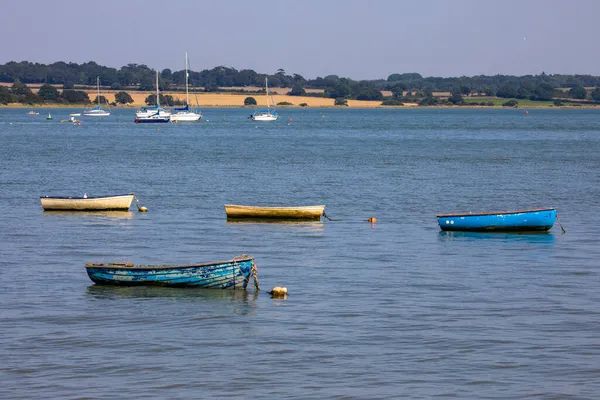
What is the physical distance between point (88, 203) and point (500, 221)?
2197cm

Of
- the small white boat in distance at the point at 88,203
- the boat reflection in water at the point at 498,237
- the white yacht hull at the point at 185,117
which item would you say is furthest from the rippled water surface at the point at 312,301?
the white yacht hull at the point at 185,117

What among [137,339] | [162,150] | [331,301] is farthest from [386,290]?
[162,150]

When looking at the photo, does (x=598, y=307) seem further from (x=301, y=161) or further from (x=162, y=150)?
(x=162, y=150)

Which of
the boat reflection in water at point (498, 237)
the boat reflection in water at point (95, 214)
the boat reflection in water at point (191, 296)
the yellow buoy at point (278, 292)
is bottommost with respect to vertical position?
the boat reflection in water at point (95, 214)

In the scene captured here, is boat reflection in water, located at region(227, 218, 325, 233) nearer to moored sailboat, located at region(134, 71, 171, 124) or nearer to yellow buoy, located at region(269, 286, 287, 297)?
yellow buoy, located at region(269, 286, 287, 297)

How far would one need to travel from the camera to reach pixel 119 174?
7700 cm

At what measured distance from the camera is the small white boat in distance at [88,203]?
51219 mm

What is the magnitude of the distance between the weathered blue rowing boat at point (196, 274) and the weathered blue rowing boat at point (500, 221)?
602 inches

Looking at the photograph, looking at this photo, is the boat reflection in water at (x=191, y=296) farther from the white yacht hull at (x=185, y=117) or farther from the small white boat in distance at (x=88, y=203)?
the white yacht hull at (x=185, y=117)

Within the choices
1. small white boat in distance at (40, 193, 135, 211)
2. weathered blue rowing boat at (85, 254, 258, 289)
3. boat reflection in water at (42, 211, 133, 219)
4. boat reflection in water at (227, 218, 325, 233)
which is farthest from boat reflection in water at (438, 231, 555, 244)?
small white boat in distance at (40, 193, 135, 211)

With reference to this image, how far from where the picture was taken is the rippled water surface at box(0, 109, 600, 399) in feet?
73.4

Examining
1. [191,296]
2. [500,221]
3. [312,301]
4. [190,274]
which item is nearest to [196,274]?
[190,274]

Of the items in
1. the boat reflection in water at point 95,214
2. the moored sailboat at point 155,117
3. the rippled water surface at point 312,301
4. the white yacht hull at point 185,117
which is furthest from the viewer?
the white yacht hull at point 185,117

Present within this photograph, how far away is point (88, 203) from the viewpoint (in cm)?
5125
